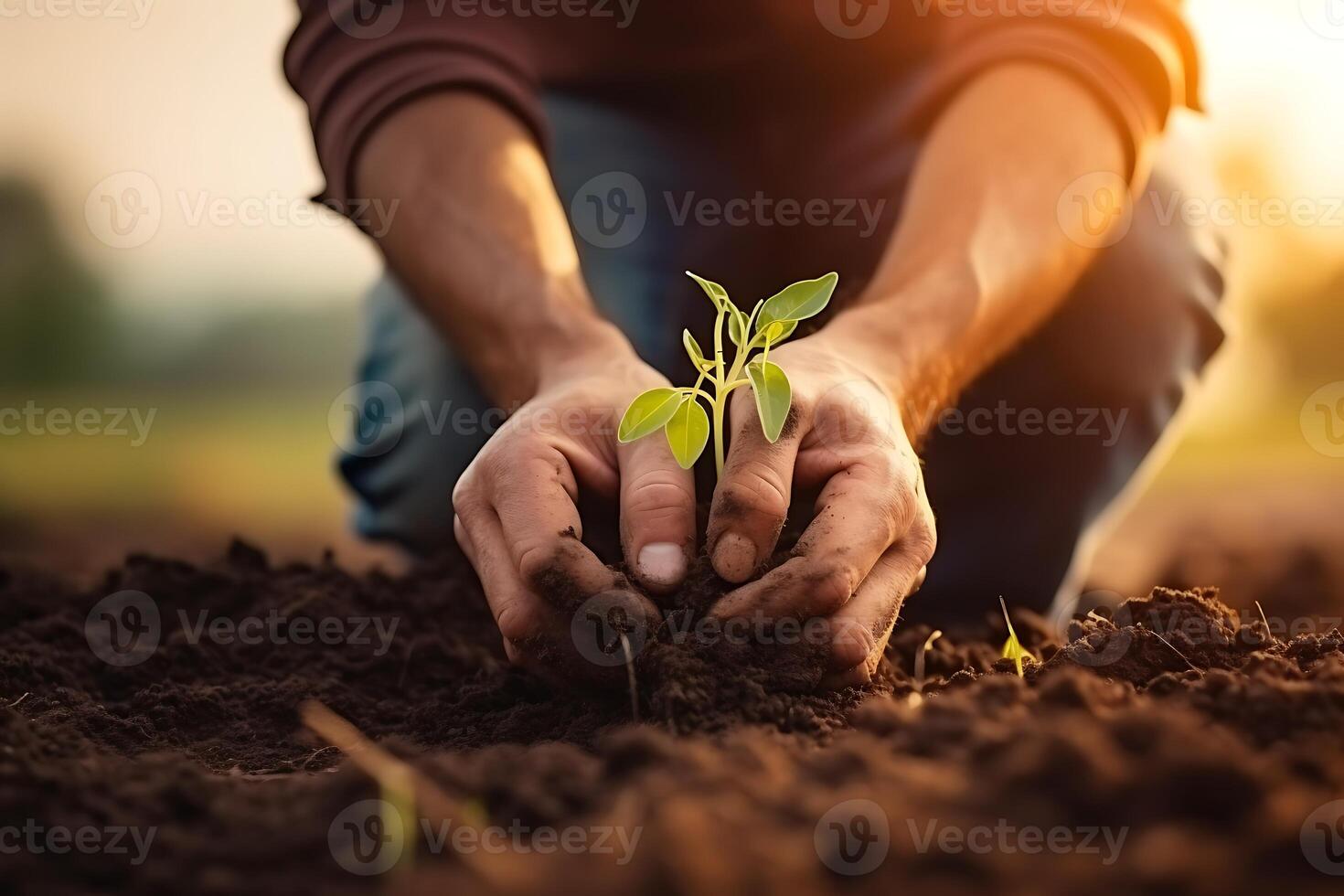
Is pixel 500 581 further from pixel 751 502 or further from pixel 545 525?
pixel 751 502

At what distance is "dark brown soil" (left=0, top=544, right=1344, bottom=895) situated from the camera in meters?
0.70

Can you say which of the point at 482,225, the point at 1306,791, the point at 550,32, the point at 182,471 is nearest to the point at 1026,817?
the point at 1306,791

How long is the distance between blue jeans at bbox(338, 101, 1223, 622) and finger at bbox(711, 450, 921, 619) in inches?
55.0

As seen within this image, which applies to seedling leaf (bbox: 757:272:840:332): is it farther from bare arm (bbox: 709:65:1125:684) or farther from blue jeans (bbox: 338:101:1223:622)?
blue jeans (bbox: 338:101:1223:622)

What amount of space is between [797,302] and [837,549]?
37 centimetres

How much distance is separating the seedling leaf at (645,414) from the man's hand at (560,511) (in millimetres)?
63

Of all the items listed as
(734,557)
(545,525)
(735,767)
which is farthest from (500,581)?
(735,767)

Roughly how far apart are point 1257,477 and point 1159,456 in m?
7.04

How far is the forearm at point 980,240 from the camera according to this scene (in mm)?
1774

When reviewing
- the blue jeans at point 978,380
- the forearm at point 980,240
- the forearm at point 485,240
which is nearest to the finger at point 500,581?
the forearm at point 485,240

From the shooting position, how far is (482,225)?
2.05 metres

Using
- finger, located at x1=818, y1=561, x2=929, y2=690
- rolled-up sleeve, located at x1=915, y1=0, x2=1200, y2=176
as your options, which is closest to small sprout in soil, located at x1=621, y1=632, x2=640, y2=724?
finger, located at x1=818, y1=561, x2=929, y2=690

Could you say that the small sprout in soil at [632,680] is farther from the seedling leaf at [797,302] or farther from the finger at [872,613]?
the seedling leaf at [797,302]

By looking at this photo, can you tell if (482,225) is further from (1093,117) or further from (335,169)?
(1093,117)
